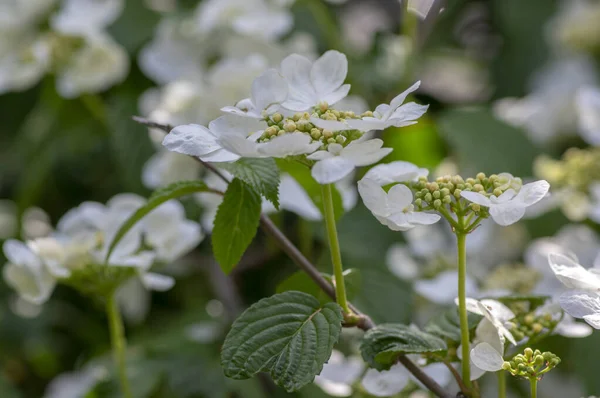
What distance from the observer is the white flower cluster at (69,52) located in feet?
3.10

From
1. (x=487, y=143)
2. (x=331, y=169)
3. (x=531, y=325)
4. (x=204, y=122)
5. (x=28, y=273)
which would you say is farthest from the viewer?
(x=487, y=143)

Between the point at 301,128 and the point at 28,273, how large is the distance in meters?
0.30

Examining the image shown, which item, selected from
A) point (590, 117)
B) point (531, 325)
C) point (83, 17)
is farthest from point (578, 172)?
point (83, 17)

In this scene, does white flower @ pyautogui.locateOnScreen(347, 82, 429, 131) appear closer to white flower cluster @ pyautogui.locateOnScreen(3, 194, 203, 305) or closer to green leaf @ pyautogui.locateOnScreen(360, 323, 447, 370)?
green leaf @ pyautogui.locateOnScreen(360, 323, 447, 370)

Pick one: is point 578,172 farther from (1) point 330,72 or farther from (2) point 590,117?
(1) point 330,72

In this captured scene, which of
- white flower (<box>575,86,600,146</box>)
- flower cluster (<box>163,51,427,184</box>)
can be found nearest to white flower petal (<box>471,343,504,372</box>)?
flower cluster (<box>163,51,427,184</box>)

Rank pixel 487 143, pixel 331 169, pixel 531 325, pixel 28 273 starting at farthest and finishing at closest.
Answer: pixel 487 143 → pixel 28 273 → pixel 531 325 → pixel 331 169

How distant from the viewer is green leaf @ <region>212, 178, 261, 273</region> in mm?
455

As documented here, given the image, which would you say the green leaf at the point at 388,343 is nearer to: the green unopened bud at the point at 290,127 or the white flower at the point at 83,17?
the green unopened bud at the point at 290,127

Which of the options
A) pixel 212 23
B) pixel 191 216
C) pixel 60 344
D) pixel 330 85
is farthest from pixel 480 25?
pixel 330 85

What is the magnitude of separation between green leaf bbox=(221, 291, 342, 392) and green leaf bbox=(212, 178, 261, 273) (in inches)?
1.8

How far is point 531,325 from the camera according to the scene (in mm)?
480

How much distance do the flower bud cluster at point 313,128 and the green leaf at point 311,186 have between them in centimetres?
8

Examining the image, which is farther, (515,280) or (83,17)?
A: (83,17)
